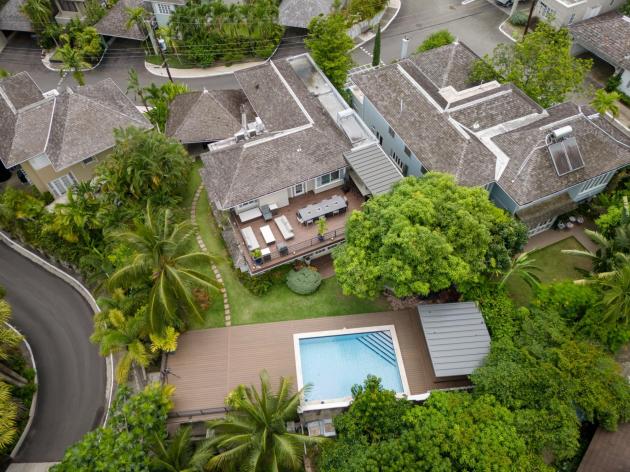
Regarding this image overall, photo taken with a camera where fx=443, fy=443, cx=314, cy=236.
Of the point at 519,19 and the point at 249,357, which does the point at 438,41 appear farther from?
the point at 249,357

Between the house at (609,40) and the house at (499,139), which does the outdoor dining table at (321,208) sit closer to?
the house at (499,139)

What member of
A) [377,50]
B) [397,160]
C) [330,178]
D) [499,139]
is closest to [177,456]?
[330,178]

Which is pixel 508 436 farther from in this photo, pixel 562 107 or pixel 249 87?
pixel 249 87

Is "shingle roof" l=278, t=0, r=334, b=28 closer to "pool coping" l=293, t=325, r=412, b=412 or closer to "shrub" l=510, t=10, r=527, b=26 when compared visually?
"shrub" l=510, t=10, r=527, b=26

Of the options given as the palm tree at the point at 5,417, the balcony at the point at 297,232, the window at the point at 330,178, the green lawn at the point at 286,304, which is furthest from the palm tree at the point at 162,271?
the window at the point at 330,178

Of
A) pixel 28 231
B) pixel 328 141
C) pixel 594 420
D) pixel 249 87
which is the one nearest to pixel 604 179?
pixel 594 420
